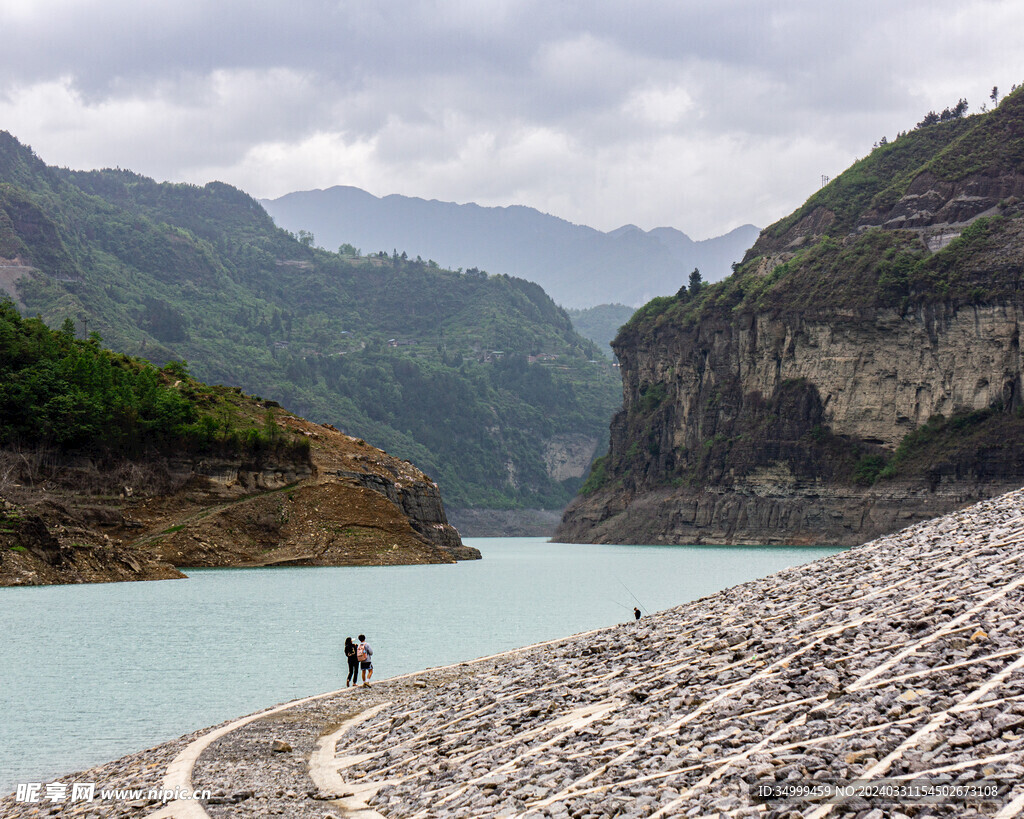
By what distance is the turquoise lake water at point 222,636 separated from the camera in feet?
66.1

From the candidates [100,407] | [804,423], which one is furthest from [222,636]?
[804,423]

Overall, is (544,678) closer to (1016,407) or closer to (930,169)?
(1016,407)

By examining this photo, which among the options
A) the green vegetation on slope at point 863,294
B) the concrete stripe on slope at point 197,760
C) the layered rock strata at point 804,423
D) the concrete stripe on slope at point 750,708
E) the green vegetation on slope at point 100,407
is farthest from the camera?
the green vegetation on slope at point 863,294

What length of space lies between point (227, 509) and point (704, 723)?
63.3 meters

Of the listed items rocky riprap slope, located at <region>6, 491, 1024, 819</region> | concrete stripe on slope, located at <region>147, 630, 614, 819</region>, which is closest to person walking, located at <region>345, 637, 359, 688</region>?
concrete stripe on slope, located at <region>147, 630, 614, 819</region>

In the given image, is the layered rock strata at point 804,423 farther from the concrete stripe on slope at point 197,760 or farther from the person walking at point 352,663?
the concrete stripe on slope at point 197,760

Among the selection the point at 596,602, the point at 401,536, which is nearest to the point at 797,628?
the point at 596,602

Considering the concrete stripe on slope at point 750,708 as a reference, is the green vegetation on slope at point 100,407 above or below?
above

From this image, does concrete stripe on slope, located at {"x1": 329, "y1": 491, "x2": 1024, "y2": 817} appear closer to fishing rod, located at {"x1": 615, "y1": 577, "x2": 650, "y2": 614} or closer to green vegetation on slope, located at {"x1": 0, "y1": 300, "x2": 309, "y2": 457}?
fishing rod, located at {"x1": 615, "y1": 577, "x2": 650, "y2": 614}

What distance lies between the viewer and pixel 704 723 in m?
12.9

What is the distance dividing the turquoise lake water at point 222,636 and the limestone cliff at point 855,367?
59.9 metres

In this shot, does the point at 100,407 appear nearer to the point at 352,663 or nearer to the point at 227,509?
the point at 227,509

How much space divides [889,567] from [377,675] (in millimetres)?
12977

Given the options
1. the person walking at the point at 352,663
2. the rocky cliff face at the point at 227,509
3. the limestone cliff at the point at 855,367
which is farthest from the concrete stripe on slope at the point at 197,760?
the limestone cliff at the point at 855,367
